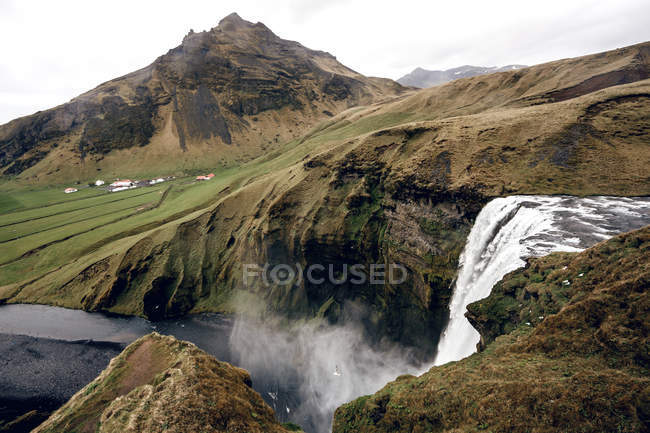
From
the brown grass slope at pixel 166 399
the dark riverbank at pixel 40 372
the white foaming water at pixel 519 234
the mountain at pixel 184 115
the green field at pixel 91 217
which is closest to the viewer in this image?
the brown grass slope at pixel 166 399

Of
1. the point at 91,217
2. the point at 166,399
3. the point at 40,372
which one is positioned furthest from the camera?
the point at 91,217

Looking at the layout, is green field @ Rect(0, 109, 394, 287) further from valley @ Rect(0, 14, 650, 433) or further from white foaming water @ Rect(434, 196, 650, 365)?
A: white foaming water @ Rect(434, 196, 650, 365)

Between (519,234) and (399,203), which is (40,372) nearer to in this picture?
(399,203)

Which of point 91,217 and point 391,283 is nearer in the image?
point 391,283

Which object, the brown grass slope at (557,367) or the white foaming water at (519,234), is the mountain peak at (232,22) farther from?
the brown grass slope at (557,367)

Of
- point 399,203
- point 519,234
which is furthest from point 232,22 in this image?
point 519,234

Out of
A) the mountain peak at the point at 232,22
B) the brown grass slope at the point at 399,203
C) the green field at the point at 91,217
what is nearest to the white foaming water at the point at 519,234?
the brown grass slope at the point at 399,203

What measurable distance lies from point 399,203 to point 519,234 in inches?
546

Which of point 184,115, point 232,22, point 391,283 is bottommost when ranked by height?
point 391,283

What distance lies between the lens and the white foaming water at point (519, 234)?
15.3 metres

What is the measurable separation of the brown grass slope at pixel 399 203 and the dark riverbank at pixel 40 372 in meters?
7.13

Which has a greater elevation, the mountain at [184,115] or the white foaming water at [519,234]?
the mountain at [184,115]

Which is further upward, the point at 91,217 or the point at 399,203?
the point at 91,217

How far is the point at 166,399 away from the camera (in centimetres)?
1009
